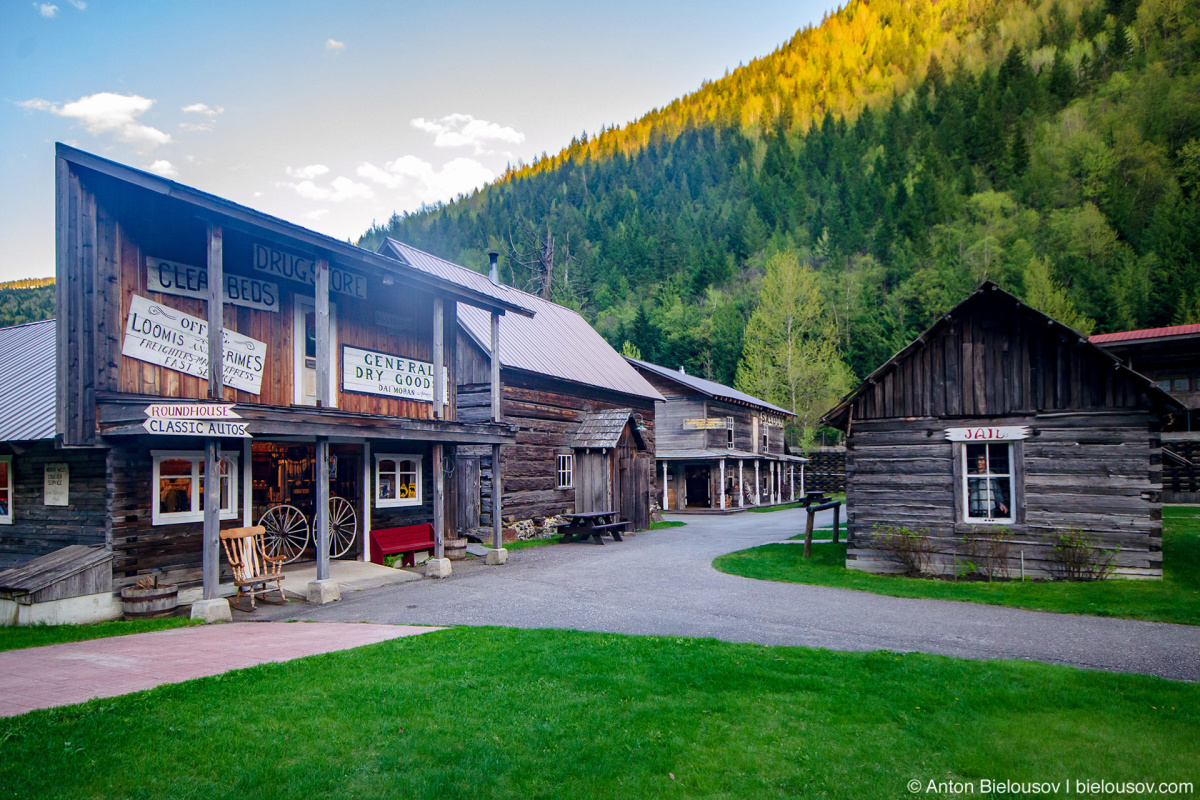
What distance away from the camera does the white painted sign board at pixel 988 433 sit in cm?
1370

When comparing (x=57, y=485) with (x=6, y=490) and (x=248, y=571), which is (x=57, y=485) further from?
(x=248, y=571)

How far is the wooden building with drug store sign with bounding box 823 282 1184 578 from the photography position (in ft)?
42.9

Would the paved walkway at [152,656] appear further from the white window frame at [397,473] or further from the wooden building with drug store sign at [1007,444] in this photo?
the wooden building with drug store sign at [1007,444]

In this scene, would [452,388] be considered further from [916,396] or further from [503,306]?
[916,396]

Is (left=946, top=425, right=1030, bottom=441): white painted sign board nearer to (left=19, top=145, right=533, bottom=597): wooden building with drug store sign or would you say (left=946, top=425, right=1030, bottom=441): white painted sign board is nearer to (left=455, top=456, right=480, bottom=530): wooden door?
(left=19, top=145, right=533, bottom=597): wooden building with drug store sign

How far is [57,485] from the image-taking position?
39.7 ft

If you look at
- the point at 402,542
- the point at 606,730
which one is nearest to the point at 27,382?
the point at 402,542

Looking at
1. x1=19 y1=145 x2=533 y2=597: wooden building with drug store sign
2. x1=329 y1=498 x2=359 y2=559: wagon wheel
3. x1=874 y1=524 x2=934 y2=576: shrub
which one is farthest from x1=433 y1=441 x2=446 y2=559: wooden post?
x1=874 y1=524 x2=934 y2=576: shrub

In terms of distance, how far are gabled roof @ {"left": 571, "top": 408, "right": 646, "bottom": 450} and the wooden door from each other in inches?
146

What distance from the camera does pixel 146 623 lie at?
1050cm

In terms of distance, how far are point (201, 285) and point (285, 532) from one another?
506cm

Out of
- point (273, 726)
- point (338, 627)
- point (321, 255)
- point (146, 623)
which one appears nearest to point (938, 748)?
point (273, 726)

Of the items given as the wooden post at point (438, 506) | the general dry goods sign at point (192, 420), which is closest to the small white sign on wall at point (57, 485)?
the general dry goods sign at point (192, 420)

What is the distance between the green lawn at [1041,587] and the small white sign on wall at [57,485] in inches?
471
